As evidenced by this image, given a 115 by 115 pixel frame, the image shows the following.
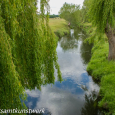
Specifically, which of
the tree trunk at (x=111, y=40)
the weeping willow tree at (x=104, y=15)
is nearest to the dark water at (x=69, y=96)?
the tree trunk at (x=111, y=40)

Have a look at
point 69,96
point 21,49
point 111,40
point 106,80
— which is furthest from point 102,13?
point 21,49

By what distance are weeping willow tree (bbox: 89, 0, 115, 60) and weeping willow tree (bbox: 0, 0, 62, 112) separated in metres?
4.93

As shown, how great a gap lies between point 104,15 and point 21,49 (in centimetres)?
636

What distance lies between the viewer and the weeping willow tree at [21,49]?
9.28ft

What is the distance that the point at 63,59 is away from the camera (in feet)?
44.0

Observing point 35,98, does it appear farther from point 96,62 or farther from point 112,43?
point 112,43

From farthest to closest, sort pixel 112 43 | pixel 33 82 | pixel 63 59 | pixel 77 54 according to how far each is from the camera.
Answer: pixel 77 54 < pixel 63 59 < pixel 112 43 < pixel 33 82

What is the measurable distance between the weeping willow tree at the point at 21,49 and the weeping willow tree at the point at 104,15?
4.93m

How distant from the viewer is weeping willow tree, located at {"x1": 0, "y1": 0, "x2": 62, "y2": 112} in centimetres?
283

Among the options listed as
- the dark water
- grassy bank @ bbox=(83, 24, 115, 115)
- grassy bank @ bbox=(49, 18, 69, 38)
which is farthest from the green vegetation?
grassy bank @ bbox=(49, 18, 69, 38)

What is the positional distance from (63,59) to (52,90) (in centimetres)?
559

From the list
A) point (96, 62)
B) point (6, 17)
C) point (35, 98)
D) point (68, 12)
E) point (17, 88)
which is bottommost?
point (35, 98)

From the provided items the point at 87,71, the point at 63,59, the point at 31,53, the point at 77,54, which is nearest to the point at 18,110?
the point at 31,53

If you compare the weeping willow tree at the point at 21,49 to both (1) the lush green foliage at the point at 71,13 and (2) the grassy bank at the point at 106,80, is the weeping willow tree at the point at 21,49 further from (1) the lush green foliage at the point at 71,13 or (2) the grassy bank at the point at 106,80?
(1) the lush green foliage at the point at 71,13
